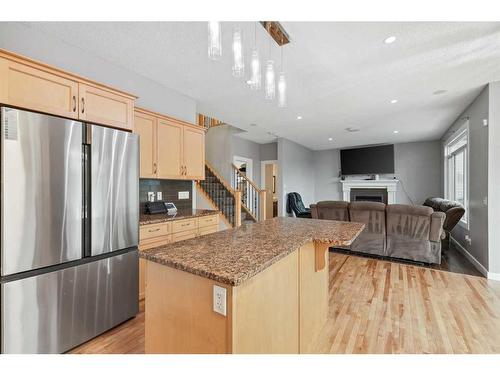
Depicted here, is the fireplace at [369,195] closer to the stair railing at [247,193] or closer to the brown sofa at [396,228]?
the stair railing at [247,193]

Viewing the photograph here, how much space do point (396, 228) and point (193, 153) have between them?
133 inches

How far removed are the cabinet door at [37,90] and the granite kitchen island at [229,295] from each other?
1.45m

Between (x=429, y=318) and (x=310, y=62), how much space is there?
2.86 metres

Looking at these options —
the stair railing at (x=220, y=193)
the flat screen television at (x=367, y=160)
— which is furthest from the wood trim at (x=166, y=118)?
the flat screen television at (x=367, y=160)

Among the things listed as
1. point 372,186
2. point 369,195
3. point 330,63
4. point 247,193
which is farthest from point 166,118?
point 369,195

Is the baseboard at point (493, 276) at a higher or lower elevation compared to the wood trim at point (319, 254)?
lower

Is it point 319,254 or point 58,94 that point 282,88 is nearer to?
point 319,254

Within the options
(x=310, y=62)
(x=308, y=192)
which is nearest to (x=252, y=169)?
(x=308, y=192)

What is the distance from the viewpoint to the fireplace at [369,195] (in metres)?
8.23

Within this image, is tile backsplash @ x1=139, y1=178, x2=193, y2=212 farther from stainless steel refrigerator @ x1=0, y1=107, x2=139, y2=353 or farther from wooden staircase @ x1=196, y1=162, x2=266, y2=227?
wooden staircase @ x1=196, y1=162, x2=266, y2=227

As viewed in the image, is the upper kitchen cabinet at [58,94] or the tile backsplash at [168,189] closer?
the upper kitchen cabinet at [58,94]

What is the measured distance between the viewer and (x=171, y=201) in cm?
351

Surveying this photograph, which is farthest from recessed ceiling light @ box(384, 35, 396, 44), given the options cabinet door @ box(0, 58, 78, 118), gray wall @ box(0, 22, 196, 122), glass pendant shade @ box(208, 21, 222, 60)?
cabinet door @ box(0, 58, 78, 118)
